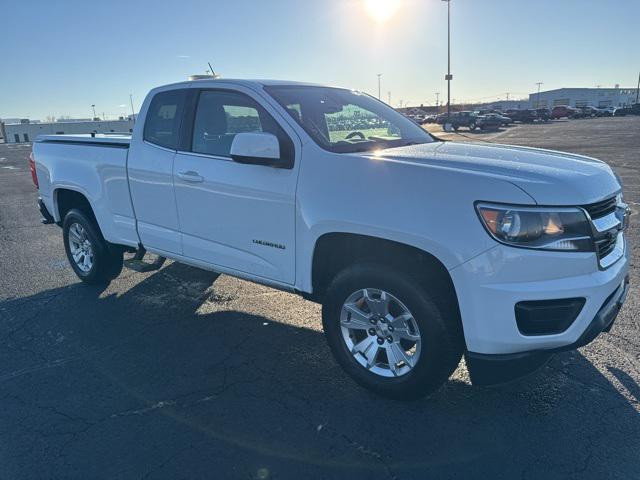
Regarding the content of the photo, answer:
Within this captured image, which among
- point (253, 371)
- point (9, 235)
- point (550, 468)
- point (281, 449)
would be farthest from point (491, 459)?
point (9, 235)

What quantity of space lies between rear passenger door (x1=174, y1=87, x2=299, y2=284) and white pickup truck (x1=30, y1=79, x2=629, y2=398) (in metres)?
0.01

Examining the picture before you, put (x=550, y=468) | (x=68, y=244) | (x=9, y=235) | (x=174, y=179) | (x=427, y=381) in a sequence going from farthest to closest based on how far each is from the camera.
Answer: (x=9, y=235), (x=68, y=244), (x=174, y=179), (x=427, y=381), (x=550, y=468)

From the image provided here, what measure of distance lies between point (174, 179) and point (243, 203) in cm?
83

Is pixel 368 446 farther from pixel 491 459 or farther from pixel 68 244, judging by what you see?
pixel 68 244

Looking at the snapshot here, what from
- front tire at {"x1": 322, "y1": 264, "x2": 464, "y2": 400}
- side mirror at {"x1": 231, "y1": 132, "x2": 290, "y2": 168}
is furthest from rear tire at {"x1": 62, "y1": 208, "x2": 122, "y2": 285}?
front tire at {"x1": 322, "y1": 264, "x2": 464, "y2": 400}

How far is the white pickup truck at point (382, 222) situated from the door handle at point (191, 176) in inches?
0.7

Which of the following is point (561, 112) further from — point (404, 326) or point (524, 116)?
point (404, 326)

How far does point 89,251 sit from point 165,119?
76.2 inches

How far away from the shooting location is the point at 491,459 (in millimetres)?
2572

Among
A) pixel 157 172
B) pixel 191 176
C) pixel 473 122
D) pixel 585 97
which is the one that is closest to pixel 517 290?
pixel 191 176

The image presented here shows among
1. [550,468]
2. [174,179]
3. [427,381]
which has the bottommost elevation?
[550,468]

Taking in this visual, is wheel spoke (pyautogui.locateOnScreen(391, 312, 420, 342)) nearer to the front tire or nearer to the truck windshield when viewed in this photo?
the front tire

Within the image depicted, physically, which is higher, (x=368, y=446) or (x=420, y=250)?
(x=420, y=250)

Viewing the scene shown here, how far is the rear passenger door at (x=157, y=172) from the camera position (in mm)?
4105
